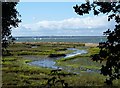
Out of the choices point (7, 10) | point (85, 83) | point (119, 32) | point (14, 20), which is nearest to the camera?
point (119, 32)

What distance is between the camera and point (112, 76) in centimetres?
727

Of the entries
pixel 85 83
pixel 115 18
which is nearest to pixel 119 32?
pixel 115 18

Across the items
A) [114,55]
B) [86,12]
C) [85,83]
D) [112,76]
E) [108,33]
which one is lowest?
[85,83]

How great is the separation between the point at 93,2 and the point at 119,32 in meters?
0.93

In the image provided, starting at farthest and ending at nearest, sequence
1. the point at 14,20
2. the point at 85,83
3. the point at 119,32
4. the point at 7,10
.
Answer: the point at 85,83
the point at 14,20
the point at 7,10
the point at 119,32

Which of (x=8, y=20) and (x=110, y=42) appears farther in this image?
(x=8, y=20)

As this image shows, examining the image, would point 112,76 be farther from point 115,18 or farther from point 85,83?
point 85,83

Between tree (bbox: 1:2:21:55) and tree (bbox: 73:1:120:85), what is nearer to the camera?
tree (bbox: 73:1:120:85)

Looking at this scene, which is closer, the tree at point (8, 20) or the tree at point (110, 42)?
the tree at point (110, 42)

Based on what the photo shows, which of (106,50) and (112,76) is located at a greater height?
(106,50)

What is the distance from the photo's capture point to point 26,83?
28203 millimetres

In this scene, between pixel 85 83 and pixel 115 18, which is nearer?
pixel 115 18

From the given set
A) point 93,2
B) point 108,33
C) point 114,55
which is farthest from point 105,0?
point 114,55

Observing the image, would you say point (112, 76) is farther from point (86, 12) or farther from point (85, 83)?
point (85, 83)
